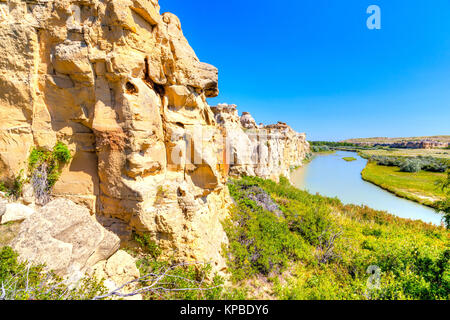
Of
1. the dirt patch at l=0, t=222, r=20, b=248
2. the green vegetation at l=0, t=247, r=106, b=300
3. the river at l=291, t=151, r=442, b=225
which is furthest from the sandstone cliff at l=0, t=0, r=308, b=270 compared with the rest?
the river at l=291, t=151, r=442, b=225

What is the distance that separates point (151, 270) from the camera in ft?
14.9

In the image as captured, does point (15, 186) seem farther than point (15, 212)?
Yes

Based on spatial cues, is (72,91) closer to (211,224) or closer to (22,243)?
(22,243)

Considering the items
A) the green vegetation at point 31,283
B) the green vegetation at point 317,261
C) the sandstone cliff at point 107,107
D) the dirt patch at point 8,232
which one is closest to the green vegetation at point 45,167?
the sandstone cliff at point 107,107

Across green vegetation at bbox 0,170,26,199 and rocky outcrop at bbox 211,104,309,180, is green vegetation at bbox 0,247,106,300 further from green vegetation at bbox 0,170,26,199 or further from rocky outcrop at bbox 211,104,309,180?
rocky outcrop at bbox 211,104,309,180

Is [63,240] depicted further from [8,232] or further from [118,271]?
[118,271]

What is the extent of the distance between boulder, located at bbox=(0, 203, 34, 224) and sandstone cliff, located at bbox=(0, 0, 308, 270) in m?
0.70

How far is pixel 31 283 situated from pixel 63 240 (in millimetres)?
990

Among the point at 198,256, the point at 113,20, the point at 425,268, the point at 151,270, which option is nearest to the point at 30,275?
the point at 151,270

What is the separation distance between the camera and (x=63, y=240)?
3.77 metres

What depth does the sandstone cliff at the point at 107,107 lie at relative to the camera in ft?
14.2

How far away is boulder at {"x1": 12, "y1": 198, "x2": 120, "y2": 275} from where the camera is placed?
10.8 ft

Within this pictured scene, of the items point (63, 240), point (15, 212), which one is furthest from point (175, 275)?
point (15, 212)
